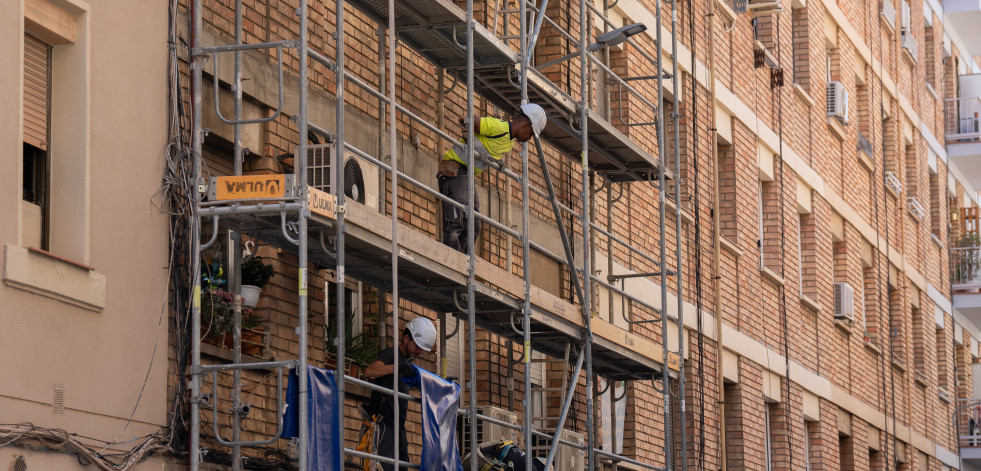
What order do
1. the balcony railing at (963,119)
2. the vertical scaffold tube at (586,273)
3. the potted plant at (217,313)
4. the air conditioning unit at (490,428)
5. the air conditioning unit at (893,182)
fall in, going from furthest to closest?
the balcony railing at (963,119), the air conditioning unit at (893,182), the vertical scaffold tube at (586,273), the air conditioning unit at (490,428), the potted plant at (217,313)

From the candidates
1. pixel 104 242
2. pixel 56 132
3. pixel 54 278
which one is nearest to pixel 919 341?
pixel 104 242

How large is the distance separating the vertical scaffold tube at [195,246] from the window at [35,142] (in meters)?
0.94

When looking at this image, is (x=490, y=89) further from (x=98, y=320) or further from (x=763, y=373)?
(x=763, y=373)

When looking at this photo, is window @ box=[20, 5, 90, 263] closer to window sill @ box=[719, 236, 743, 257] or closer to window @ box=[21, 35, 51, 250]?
window @ box=[21, 35, 51, 250]

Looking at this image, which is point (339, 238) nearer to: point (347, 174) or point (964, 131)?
point (347, 174)

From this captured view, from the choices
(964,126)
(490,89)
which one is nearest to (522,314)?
(490,89)

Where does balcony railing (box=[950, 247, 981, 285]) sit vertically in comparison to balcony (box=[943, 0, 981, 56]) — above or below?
below

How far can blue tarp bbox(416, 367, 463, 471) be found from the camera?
39.5ft

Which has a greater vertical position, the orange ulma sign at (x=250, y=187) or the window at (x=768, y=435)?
the window at (x=768, y=435)

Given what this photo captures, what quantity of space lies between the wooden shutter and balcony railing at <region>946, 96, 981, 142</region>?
1138 inches

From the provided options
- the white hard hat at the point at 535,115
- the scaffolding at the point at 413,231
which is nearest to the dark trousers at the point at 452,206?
the scaffolding at the point at 413,231

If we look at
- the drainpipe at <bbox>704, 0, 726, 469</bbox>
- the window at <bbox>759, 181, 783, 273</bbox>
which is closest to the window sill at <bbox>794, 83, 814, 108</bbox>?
the window at <bbox>759, 181, 783, 273</bbox>

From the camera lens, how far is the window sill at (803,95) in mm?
25234

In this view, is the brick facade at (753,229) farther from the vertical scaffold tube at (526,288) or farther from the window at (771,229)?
the vertical scaffold tube at (526,288)
